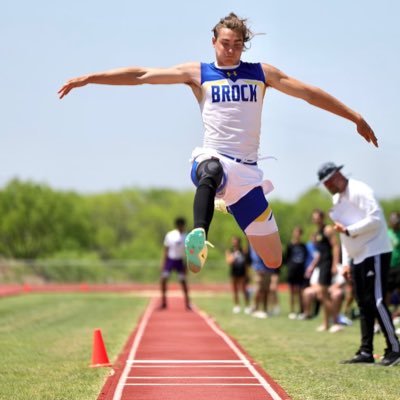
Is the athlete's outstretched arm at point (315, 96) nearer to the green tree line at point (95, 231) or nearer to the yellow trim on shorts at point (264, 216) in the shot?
the yellow trim on shorts at point (264, 216)

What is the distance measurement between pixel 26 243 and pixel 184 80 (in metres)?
A: 70.9

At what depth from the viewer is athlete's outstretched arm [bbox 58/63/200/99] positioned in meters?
7.71

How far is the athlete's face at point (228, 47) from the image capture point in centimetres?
795

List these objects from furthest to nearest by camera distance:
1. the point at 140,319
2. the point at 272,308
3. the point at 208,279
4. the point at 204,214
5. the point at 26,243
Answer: the point at 26,243 → the point at 208,279 → the point at 272,308 → the point at 140,319 → the point at 204,214

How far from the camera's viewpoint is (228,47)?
802 centimetres

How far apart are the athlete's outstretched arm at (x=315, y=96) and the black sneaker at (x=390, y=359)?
2.98 meters

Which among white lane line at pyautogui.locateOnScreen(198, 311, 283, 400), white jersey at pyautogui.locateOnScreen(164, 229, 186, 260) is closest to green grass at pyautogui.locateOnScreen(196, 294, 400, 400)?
white lane line at pyautogui.locateOnScreen(198, 311, 283, 400)

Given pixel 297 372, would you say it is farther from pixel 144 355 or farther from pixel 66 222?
pixel 66 222

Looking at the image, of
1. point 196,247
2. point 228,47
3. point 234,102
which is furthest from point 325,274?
point 196,247

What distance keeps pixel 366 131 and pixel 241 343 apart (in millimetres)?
5171

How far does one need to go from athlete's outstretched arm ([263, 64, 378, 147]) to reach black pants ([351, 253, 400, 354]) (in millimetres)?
2757

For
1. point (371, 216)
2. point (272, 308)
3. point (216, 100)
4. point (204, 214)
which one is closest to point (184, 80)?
point (216, 100)

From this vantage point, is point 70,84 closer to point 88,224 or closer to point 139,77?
point 139,77

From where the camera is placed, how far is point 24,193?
256 ft
